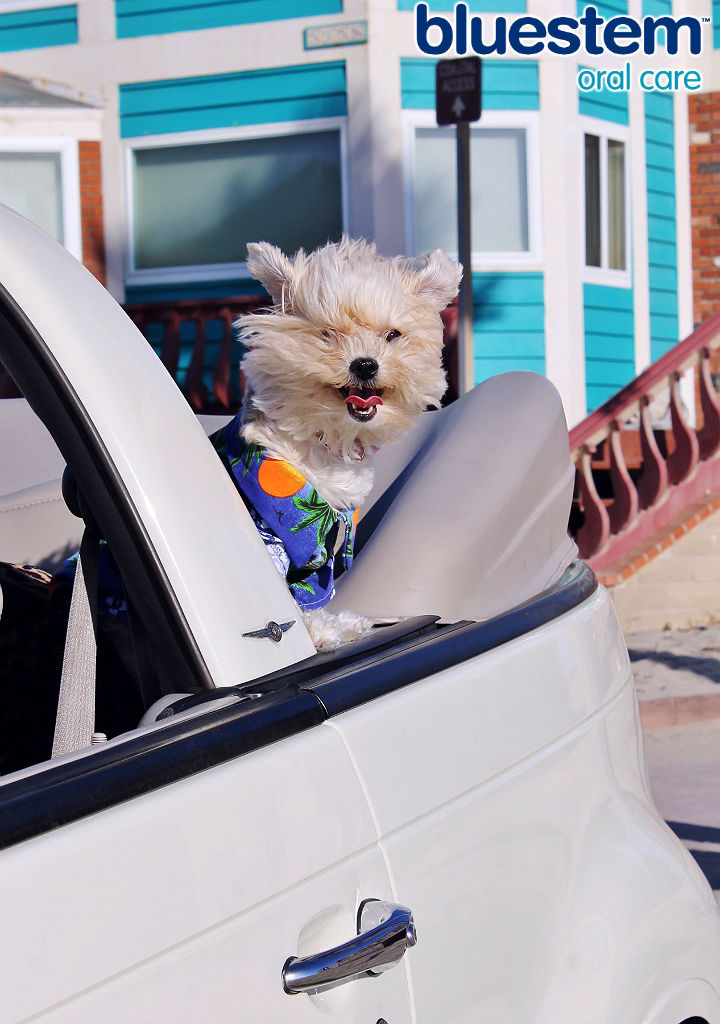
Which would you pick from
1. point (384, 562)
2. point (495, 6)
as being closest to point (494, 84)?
point (495, 6)

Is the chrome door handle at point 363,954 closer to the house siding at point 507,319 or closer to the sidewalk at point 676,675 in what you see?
the sidewalk at point 676,675

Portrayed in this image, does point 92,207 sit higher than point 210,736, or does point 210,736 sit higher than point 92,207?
point 92,207

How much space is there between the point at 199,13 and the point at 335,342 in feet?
33.1

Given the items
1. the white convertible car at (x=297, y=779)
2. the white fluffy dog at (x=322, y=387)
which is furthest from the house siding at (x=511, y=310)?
the white convertible car at (x=297, y=779)

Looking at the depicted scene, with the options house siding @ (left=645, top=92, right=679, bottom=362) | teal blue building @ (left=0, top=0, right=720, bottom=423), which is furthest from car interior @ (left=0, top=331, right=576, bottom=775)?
house siding @ (left=645, top=92, right=679, bottom=362)

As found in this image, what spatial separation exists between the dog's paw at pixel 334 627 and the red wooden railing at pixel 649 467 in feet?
22.2

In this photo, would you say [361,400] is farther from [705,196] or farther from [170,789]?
[705,196]

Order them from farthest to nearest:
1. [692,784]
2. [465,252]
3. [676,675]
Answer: [676,675]
[465,252]
[692,784]

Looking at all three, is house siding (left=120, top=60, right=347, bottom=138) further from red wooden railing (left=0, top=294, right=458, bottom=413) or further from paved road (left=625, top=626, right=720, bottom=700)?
paved road (left=625, top=626, right=720, bottom=700)

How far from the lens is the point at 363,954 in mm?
1211

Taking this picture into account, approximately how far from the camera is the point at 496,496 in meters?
2.19

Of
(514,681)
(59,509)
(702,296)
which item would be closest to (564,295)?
(702,296)

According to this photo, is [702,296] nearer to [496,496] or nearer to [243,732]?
[496,496]

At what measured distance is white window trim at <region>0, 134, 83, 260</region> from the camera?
1154cm
